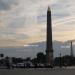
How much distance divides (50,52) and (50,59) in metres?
6.44

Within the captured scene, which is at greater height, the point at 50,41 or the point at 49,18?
the point at 49,18

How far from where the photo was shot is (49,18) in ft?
339

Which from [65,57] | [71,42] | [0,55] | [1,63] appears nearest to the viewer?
[0,55]

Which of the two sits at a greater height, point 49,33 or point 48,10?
point 48,10

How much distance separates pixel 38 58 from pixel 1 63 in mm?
27077

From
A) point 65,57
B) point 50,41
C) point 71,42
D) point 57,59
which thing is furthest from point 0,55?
point 65,57

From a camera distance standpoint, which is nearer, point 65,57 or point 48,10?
point 48,10

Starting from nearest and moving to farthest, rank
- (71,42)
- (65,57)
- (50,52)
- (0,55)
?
1. (0,55)
2. (50,52)
3. (71,42)
4. (65,57)

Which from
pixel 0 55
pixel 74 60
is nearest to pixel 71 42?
pixel 74 60

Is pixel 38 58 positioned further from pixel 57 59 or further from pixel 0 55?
pixel 0 55

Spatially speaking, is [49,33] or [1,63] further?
[1,63]

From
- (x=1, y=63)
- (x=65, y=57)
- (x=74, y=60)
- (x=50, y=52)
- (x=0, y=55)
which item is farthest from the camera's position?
(x=65, y=57)

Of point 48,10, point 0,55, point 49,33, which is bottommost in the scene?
point 0,55

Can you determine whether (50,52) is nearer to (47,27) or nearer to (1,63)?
(47,27)
